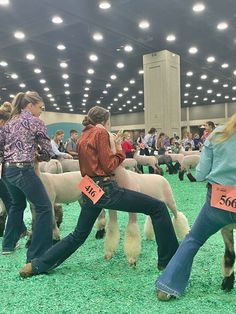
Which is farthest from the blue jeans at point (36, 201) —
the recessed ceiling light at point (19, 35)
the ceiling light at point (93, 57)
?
the ceiling light at point (93, 57)

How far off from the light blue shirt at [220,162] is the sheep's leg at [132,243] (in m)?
1.30

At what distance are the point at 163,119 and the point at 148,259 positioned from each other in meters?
12.6

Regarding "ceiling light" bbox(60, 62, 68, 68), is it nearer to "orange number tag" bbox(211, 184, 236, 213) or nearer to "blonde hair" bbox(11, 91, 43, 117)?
"blonde hair" bbox(11, 91, 43, 117)

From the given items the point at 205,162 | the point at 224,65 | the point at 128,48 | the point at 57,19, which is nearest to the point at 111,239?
the point at 205,162

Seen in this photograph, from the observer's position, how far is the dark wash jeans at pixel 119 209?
3.44 metres

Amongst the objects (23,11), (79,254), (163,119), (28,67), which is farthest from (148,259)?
(28,67)

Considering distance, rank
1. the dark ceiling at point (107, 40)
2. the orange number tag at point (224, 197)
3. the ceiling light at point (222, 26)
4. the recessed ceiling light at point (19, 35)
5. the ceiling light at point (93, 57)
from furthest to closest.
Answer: the ceiling light at point (93, 57) < the recessed ceiling light at point (19, 35) < the ceiling light at point (222, 26) < the dark ceiling at point (107, 40) < the orange number tag at point (224, 197)

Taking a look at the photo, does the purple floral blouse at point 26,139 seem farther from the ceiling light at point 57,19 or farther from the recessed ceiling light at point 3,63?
the recessed ceiling light at point 3,63

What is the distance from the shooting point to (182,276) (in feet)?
9.87

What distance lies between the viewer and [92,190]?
343 cm

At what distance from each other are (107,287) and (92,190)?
88 centimetres

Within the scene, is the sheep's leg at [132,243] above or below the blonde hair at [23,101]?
below

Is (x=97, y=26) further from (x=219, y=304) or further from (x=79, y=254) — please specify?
(x=219, y=304)

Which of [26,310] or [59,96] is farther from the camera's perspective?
[59,96]
